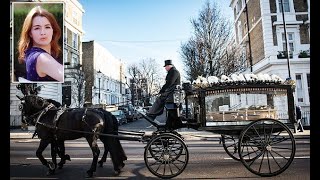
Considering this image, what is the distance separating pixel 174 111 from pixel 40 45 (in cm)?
1329

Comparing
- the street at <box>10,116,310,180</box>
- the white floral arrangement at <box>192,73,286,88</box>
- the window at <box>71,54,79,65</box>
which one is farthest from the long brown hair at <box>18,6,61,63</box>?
the window at <box>71,54,79,65</box>

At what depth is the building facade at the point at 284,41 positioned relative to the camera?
Answer: 23.8m

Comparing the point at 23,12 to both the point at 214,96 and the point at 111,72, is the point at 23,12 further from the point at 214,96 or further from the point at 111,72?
the point at 111,72

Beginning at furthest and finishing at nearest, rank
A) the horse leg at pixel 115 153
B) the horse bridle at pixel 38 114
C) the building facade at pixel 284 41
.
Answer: the building facade at pixel 284 41, the horse bridle at pixel 38 114, the horse leg at pixel 115 153

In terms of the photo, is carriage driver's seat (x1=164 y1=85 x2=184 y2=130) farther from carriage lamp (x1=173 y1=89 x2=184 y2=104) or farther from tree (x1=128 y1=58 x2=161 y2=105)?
tree (x1=128 y1=58 x2=161 y2=105)

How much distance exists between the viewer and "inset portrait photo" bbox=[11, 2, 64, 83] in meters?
16.6

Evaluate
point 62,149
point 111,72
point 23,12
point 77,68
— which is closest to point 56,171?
point 62,149

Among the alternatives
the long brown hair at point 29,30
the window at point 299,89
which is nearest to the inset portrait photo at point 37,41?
the long brown hair at point 29,30

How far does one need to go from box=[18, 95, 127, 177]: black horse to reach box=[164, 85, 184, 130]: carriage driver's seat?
129 centimetres

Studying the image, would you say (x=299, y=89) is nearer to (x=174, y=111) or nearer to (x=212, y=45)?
(x=212, y=45)

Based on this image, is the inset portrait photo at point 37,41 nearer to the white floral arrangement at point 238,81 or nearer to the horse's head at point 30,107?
the horse's head at point 30,107

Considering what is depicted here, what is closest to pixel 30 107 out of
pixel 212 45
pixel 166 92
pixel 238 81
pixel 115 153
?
pixel 115 153

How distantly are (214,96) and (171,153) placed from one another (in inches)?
64.4

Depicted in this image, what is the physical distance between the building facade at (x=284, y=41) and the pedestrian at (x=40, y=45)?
52.8 feet
